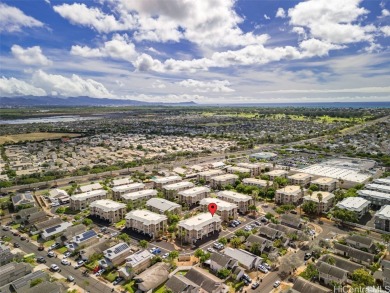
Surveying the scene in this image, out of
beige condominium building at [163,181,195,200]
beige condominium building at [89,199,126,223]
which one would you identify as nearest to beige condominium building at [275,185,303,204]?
beige condominium building at [163,181,195,200]

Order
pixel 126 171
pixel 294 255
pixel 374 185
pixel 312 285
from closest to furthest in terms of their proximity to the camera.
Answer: pixel 312 285, pixel 294 255, pixel 374 185, pixel 126 171

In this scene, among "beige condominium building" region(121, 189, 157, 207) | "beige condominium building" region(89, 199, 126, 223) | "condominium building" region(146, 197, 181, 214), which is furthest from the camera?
"beige condominium building" region(121, 189, 157, 207)

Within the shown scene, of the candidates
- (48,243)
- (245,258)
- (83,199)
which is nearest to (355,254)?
(245,258)

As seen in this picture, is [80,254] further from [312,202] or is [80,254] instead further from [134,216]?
[312,202]

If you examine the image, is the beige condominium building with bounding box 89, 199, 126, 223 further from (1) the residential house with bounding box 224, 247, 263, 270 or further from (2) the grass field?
(2) the grass field

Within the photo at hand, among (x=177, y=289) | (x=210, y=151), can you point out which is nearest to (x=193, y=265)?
(x=177, y=289)

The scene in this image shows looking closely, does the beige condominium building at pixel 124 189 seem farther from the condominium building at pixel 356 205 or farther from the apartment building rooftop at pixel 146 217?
the condominium building at pixel 356 205
